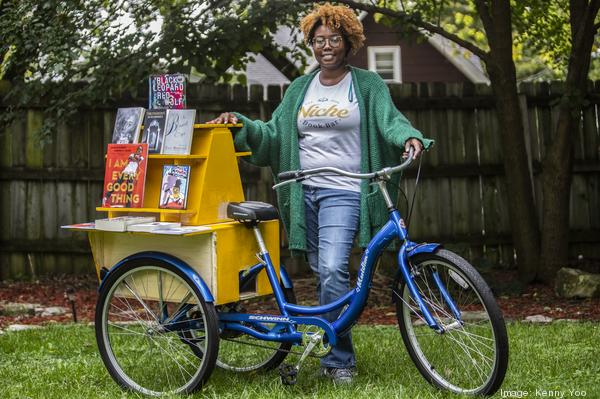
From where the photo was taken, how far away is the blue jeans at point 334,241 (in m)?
4.50

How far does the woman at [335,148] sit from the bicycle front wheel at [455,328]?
0.39 meters

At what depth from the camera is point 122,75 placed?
7.86 meters

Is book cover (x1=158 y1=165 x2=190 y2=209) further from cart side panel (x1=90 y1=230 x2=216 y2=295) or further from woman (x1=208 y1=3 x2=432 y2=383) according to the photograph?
woman (x1=208 y1=3 x2=432 y2=383)

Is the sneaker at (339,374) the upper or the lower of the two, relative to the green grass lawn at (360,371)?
upper

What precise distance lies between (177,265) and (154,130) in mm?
693

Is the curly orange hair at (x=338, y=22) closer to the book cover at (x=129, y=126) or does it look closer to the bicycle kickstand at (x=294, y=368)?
the book cover at (x=129, y=126)

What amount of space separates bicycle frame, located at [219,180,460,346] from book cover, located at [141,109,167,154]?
642 mm


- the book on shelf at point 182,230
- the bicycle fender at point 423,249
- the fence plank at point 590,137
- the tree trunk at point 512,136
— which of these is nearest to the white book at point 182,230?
the book on shelf at point 182,230

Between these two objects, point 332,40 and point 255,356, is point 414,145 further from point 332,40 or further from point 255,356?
point 255,356

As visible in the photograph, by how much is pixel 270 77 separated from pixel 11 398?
1748 cm

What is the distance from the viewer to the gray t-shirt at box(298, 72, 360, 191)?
460cm

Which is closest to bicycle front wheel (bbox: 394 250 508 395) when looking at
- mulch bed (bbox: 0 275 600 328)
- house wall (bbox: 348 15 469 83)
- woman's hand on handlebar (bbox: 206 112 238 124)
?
woman's hand on handlebar (bbox: 206 112 238 124)

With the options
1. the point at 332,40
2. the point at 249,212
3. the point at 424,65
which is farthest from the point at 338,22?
the point at 424,65

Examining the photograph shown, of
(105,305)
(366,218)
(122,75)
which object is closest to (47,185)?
(122,75)
